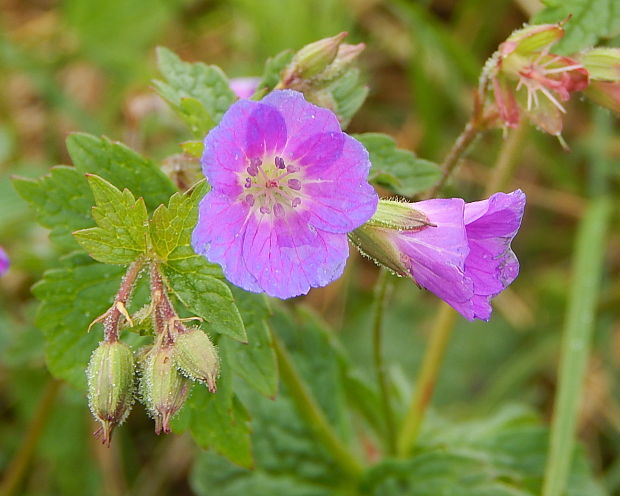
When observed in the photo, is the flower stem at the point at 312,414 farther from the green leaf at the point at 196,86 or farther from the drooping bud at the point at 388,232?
the green leaf at the point at 196,86

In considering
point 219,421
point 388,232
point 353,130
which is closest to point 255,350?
point 219,421

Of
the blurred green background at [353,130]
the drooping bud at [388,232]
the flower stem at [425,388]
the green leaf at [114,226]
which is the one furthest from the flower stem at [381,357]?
the green leaf at [114,226]

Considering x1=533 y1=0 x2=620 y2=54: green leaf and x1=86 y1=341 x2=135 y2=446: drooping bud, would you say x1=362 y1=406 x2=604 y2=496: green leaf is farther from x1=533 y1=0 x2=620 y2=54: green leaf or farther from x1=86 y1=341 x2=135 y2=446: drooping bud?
x1=533 y1=0 x2=620 y2=54: green leaf

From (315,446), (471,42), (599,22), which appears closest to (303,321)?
(315,446)

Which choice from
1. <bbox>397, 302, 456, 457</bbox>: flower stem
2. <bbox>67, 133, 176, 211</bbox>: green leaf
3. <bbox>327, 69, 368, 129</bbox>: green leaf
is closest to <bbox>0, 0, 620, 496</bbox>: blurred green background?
<bbox>397, 302, 456, 457</bbox>: flower stem

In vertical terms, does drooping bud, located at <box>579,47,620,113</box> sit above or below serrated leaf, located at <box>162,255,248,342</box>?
above

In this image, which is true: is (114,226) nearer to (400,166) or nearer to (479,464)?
(400,166)

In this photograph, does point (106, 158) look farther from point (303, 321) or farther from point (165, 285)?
point (303, 321)
